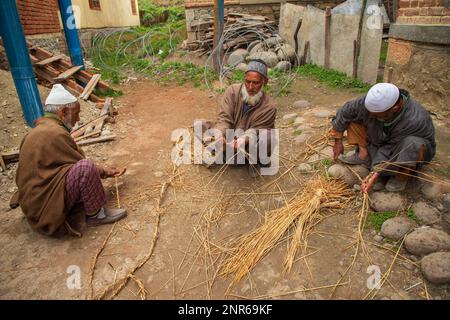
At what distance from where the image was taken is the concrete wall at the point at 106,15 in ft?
35.8

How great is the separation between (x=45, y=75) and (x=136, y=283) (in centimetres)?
573

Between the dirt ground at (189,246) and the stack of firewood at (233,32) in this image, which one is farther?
the stack of firewood at (233,32)

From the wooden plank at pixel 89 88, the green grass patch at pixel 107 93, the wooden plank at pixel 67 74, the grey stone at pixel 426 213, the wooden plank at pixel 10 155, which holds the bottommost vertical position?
the grey stone at pixel 426 213

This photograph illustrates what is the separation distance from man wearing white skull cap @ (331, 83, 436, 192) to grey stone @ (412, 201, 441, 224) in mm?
237

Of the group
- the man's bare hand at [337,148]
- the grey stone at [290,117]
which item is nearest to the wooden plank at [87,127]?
the grey stone at [290,117]

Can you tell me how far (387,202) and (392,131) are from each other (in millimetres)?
674

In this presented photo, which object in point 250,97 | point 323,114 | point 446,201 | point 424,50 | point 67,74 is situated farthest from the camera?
point 67,74

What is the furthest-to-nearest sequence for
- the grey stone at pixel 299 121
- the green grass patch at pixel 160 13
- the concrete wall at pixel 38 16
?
the green grass patch at pixel 160 13 → the concrete wall at pixel 38 16 → the grey stone at pixel 299 121

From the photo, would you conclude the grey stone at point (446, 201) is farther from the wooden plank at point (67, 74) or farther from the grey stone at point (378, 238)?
the wooden plank at point (67, 74)

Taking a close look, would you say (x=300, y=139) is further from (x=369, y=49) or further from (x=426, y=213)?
(x=369, y=49)

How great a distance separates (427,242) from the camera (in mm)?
2381

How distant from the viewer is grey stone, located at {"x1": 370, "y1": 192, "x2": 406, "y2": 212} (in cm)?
283

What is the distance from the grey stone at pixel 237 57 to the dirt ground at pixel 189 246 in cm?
480

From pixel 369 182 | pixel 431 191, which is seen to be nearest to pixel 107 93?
pixel 369 182
